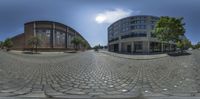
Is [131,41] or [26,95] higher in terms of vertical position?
[131,41]

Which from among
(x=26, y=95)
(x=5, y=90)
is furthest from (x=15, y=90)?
(x=26, y=95)

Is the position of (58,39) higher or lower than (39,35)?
higher

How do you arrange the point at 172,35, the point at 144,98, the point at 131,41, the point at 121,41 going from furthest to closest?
the point at 121,41 → the point at 131,41 → the point at 172,35 → the point at 144,98

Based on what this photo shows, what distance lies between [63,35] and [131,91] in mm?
71366

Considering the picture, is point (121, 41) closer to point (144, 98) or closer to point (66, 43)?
point (66, 43)

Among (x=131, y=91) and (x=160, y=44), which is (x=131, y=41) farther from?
Result: (x=131, y=91)

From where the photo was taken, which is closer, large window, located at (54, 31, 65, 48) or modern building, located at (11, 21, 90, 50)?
modern building, located at (11, 21, 90, 50)

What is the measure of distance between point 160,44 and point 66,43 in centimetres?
5901

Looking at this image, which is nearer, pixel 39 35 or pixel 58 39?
pixel 39 35

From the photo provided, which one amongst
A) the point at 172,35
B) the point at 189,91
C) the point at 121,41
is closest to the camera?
the point at 189,91

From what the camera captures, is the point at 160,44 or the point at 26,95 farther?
the point at 160,44

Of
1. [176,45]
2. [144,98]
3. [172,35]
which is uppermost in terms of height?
[172,35]

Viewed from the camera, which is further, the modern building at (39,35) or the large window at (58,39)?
the large window at (58,39)

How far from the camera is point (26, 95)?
13.3ft
